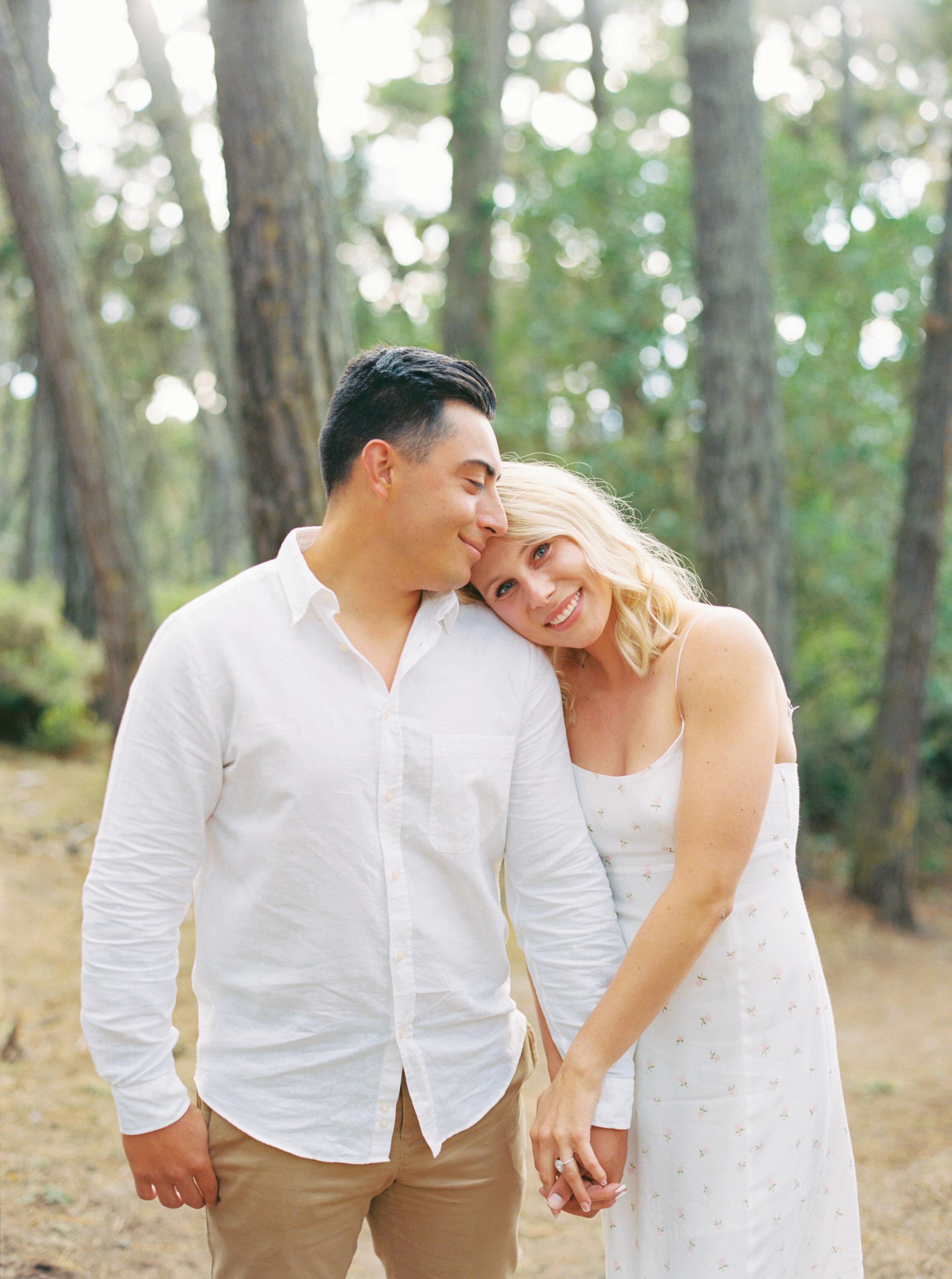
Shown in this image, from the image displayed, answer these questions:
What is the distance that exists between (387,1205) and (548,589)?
4.13ft

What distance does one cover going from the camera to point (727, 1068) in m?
2.08

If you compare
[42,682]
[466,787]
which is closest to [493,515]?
[466,787]

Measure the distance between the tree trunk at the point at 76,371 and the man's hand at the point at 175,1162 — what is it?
558cm

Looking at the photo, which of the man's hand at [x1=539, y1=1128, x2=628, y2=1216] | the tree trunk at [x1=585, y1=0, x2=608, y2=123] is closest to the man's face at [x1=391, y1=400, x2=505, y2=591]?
the man's hand at [x1=539, y1=1128, x2=628, y2=1216]

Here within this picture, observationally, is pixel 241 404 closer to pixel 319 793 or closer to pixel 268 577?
pixel 268 577

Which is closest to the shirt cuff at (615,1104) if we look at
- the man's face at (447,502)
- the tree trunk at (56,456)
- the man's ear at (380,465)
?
the man's face at (447,502)

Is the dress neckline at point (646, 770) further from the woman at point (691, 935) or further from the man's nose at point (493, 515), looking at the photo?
the man's nose at point (493, 515)

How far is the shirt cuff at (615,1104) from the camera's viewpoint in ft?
6.58

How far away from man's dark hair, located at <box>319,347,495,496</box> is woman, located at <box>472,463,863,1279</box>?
0.25 m

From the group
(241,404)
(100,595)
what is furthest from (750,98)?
(100,595)

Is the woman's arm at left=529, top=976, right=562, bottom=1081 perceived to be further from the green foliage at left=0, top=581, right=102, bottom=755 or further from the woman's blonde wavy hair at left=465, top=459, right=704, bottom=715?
the green foliage at left=0, top=581, right=102, bottom=755

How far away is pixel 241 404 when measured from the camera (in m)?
4.08

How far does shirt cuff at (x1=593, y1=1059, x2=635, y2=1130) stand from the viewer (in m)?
2.01

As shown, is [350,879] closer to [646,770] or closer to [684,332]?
[646,770]
